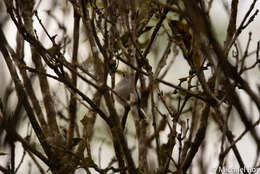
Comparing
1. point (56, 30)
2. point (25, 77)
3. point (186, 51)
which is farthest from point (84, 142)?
point (56, 30)

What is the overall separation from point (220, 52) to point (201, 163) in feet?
6.38

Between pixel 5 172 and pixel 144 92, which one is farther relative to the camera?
pixel 144 92

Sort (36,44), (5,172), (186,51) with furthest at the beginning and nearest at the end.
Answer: (186,51) → (5,172) → (36,44)

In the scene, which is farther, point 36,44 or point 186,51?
point 186,51

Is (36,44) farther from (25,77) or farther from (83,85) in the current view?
(83,85)

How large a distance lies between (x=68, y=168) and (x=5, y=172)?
11.4 inches

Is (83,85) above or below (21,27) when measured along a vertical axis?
above

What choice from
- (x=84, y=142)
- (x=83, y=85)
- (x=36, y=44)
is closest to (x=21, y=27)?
(x=36, y=44)

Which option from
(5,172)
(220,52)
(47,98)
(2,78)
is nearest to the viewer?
(220,52)

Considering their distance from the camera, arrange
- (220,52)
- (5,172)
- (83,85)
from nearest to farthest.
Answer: (220,52), (5,172), (83,85)

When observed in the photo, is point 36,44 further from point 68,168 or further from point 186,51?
point 186,51

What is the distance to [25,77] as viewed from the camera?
2.32 meters

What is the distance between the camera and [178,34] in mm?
2328

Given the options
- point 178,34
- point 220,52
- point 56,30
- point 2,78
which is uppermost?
point 56,30
